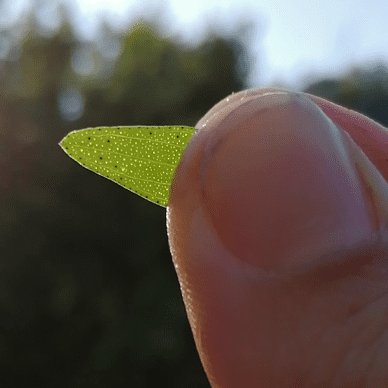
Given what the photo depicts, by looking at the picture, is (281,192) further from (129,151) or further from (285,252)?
(129,151)

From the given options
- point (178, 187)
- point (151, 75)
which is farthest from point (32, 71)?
point (178, 187)

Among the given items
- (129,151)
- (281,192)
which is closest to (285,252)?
(281,192)

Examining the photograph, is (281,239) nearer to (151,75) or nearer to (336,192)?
(336,192)
